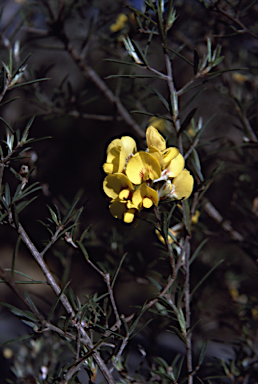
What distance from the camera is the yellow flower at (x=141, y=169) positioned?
1.10ft

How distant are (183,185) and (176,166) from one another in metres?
0.03

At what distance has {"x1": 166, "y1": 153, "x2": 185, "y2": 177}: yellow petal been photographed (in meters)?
0.34

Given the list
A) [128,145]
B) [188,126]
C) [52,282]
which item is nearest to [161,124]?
[188,126]

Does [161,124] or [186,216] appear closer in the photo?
[186,216]

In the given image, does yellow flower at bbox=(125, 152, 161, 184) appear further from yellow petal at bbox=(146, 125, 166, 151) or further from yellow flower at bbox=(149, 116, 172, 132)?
yellow flower at bbox=(149, 116, 172, 132)

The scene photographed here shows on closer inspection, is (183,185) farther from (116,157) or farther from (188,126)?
(188,126)

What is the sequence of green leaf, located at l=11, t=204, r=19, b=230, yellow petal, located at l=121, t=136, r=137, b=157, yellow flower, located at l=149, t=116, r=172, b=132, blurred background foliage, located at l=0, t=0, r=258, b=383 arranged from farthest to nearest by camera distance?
yellow flower, located at l=149, t=116, r=172, b=132, blurred background foliage, located at l=0, t=0, r=258, b=383, yellow petal, located at l=121, t=136, r=137, b=157, green leaf, located at l=11, t=204, r=19, b=230

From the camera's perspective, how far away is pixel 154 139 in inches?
13.6

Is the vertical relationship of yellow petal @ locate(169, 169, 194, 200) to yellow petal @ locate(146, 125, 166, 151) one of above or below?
below

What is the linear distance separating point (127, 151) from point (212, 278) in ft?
1.97

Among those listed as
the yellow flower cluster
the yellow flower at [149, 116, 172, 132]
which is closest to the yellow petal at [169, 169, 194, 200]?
the yellow flower cluster

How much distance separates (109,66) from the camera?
5.31 ft

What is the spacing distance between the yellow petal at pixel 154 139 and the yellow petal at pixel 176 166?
2 cm

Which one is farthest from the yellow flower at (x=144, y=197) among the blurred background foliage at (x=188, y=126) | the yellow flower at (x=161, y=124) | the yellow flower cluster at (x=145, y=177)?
the yellow flower at (x=161, y=124)
